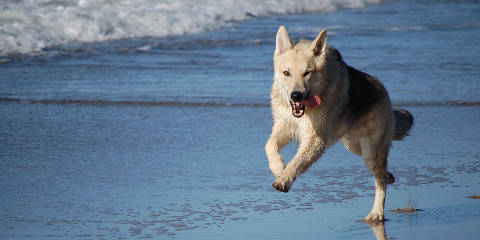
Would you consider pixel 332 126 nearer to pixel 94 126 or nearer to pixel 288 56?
pixel 288 56

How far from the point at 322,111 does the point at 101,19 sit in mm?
11395

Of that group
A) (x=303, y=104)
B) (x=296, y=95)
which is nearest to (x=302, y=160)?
(x=303, y=104)

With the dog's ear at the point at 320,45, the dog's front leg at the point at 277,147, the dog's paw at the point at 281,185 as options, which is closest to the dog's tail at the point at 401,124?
the dog's front leg at the point at 277,147

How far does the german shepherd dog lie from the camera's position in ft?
17.6

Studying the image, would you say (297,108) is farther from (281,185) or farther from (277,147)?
(281,185)

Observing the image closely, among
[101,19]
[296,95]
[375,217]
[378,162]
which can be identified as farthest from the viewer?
[101,19]

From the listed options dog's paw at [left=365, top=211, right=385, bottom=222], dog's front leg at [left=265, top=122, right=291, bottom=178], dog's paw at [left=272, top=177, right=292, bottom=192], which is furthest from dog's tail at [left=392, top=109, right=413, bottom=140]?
dog's paw at [left=272, top=177, right=292, bottom=192]

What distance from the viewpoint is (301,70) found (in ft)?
17.5

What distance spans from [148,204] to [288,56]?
147cm

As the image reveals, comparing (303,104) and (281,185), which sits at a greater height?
(303,104)

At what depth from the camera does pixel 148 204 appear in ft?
18.9

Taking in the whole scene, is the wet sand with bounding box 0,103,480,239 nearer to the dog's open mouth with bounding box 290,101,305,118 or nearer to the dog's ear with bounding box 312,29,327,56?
the dog's open mouth with bounding box 290,101,305,118

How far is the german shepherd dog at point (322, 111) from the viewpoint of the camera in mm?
5373

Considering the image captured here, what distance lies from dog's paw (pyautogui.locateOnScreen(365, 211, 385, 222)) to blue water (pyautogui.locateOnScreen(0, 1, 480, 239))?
0.22ft
